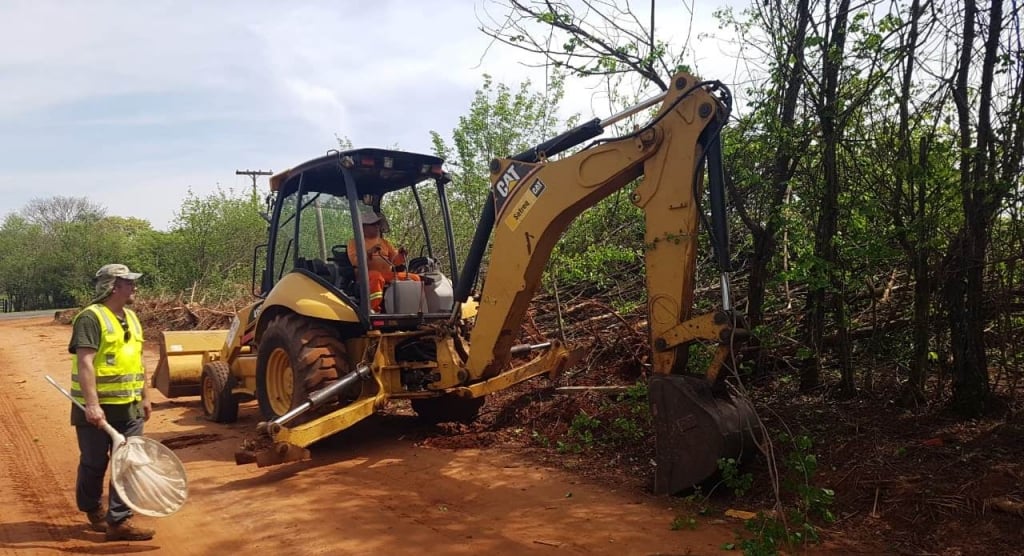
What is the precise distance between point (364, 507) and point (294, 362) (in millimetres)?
1936

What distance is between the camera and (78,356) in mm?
4676

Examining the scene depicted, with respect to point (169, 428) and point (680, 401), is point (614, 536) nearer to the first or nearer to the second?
point (680, 401)

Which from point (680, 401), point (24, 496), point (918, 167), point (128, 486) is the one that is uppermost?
point (918, 167)

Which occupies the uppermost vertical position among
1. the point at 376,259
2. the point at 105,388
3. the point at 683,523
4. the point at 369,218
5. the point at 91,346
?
the point at 369,218

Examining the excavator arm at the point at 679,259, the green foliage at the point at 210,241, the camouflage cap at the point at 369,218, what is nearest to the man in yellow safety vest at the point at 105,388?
the camouflage cap at the point at 369,218

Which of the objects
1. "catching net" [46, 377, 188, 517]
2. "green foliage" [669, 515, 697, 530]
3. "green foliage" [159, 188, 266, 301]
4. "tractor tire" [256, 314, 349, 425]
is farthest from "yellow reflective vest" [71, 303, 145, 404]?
"green foliage" [159, 188, 266, 301]

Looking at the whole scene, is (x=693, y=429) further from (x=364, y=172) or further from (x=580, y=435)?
(x=364, y=172)

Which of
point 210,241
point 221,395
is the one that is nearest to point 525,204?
point 221,395

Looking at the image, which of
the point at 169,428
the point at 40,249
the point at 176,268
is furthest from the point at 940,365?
the point at 40,249

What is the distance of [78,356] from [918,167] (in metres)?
5.73

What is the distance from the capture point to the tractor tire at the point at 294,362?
6562 millimetres

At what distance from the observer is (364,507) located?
206 inches

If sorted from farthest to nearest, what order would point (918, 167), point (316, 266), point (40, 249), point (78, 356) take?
point (40, 249) → point (316, 266) → point (918, 167) → point (78, 356)

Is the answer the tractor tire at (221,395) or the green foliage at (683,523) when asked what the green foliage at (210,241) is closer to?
the tractor tire at (221,395)
